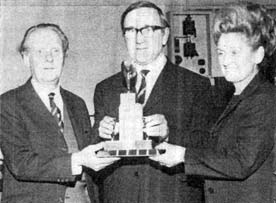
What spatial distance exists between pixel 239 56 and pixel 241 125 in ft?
0.71

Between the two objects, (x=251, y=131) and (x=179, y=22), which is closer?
(x=251, y=131)

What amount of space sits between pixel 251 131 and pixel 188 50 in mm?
626

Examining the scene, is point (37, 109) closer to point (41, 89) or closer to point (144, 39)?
point (41, 89)

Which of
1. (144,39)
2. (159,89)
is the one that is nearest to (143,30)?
(144,39)

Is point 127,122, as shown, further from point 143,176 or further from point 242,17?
point 242,17

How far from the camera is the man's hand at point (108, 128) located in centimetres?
137

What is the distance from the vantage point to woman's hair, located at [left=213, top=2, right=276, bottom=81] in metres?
1.34

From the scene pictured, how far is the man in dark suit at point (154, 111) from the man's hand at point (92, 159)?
47 mm

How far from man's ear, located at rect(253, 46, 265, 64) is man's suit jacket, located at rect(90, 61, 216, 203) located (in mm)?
207

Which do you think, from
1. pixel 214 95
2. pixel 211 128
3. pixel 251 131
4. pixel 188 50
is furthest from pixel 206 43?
pixel 251 131

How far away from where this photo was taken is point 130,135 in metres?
1.30

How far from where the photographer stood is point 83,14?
1.66 meters

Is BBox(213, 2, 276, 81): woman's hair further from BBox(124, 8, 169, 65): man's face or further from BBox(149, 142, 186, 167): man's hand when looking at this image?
BBox(149, 142, 186, 167): man's hand

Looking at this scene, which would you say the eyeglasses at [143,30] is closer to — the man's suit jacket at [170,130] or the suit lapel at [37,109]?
the man's suit jacket at [170,130]
